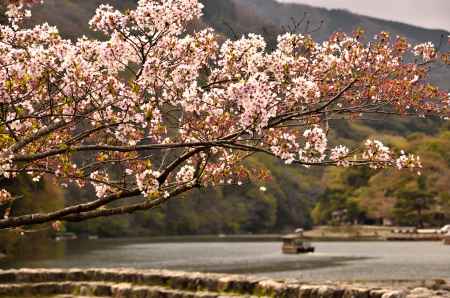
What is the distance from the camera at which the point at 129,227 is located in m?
127

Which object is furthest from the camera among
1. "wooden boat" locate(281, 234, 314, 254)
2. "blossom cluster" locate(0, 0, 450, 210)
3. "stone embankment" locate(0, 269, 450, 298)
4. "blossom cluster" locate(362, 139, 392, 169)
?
"wooden boat" locate(281, 234, 314, 254)

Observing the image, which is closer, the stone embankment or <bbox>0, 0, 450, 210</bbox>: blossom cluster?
<bbox>0, 0, 450, 210</bbox>: blossom cluster

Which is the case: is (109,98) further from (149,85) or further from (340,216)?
(340,216)

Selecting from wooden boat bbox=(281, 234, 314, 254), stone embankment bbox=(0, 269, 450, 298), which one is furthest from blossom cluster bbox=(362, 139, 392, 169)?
wooden boat bbox=(281, 234, 314, 254)

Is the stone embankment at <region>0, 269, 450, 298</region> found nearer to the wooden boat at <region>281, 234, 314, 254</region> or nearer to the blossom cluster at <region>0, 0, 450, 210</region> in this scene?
the blossom cluster at <region>0, 0, 450, 210</region>

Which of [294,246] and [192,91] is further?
[294,246]

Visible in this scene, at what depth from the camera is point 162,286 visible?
2022cm

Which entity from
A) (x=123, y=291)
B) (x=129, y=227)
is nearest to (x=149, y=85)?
(x=123, y=291)

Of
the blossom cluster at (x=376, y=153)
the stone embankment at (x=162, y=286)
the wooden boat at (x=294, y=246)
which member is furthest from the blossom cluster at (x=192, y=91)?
the wooden boat at (x=294, y=246)

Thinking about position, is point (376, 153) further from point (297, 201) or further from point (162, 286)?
point (297, 201)

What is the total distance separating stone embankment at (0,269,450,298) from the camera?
16.4m

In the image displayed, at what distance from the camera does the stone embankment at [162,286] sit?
53.7 feet

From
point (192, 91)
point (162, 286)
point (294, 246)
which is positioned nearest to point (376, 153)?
point (192, 91)

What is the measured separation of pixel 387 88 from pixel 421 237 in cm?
7840
